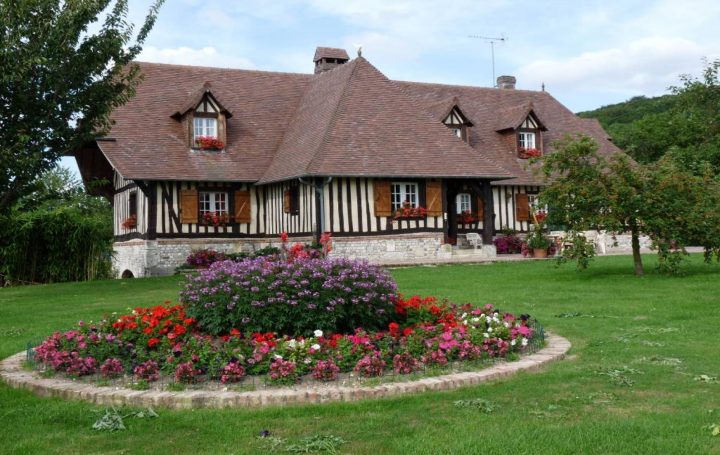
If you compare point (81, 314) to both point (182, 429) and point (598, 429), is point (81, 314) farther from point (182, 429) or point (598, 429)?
point (598, 429)

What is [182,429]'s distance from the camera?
191 inches

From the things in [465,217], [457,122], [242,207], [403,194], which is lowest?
[465,217]

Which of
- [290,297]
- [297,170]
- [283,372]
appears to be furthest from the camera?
[297,170]

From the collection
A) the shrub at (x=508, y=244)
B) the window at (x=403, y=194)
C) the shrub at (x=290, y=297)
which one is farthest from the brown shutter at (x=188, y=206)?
the shrub at (x=290, y=297)

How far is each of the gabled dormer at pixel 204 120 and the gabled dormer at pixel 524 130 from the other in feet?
31.6

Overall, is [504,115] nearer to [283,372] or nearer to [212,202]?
[212,202]

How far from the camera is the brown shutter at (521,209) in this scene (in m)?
24.3

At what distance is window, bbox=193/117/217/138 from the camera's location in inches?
853

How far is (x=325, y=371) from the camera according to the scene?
19.2 ft

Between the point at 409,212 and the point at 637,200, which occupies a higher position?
the point at 409,212

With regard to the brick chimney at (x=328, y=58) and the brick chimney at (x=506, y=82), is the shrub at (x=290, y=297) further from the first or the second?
the brick chimney at (x=506, y=82)

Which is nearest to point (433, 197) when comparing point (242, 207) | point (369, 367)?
point (242, 207)

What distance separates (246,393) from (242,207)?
16.6 meters

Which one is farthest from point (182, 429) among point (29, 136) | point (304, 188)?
point (304, 188)
